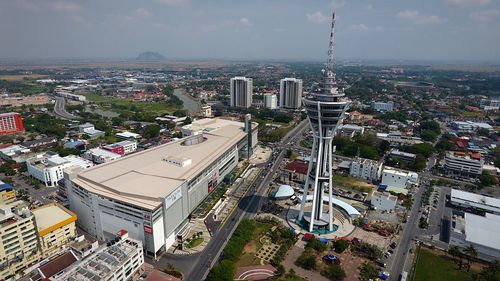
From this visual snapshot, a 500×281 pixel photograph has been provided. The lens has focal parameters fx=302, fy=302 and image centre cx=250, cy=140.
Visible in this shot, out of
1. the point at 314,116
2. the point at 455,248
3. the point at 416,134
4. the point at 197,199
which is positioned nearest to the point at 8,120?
the point at 197,199

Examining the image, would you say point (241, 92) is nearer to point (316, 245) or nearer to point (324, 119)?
point (324, 119)

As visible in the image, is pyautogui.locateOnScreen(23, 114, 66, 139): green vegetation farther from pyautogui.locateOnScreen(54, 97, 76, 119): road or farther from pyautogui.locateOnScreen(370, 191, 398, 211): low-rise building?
pyautogui.locateOnScreen(370, 191, 398, 211): low-rise building

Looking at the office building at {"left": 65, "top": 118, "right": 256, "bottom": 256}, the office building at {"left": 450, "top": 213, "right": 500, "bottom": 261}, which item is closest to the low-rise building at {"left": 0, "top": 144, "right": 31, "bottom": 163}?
the office building at {"left": 65, "top": 118, "right": 256, "bottom": 256}

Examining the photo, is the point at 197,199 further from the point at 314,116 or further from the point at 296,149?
the point at 296,149

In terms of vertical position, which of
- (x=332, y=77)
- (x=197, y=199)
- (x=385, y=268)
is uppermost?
(x=332, y=77)

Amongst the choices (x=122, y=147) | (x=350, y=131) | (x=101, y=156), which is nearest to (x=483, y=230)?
(x=350, y=131)

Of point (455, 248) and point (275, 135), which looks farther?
point (275, 135)

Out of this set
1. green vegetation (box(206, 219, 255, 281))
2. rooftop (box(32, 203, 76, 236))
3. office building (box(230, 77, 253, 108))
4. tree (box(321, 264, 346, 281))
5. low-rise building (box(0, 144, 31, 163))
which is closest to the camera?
green vegetation (box(206, 219, 255, 281))

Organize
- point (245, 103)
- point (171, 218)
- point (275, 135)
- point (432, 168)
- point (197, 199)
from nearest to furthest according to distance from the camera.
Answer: point (171, 218) → point (197, 199) → point (432, 168) → point (275, 135) → point (245, 103)
